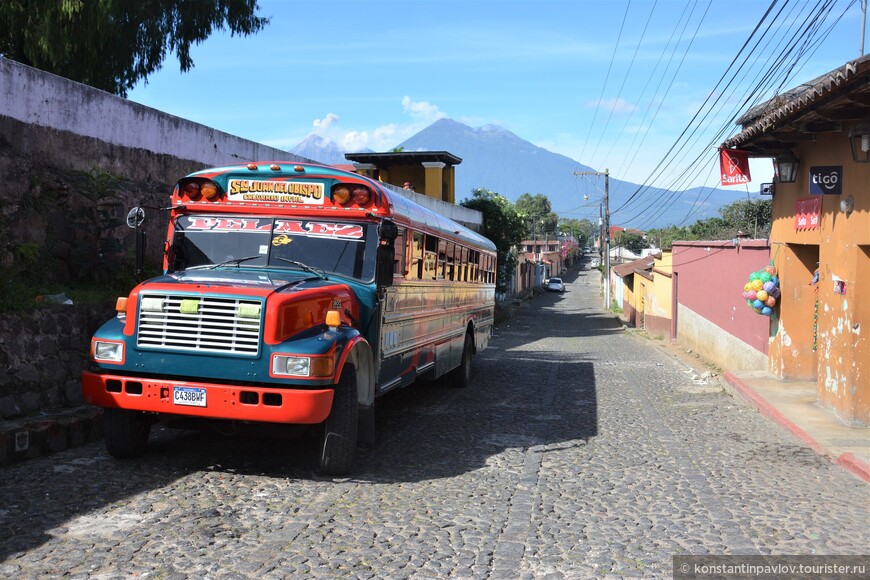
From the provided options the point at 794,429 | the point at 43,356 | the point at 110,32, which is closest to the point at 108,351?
the point at 43,356

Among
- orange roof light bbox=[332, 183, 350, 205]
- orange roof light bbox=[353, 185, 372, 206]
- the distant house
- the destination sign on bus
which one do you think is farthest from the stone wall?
the distant house

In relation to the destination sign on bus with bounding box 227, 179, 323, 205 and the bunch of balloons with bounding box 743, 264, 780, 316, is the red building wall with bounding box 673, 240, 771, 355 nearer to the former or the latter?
the bunch of balloons with bounding box 743, 264, 780, 316

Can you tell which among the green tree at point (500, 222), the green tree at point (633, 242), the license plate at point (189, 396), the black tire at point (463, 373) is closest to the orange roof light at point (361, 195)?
the license plate at point (189, 396)

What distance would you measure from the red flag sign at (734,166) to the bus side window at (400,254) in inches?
315

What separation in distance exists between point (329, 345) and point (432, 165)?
30428 millimetres

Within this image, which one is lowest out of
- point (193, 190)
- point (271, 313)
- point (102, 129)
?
point (271, 313)

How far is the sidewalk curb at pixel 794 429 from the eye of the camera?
7.58m

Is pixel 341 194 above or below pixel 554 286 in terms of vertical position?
above

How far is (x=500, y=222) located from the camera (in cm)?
3912

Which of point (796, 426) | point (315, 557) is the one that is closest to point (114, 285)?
point (315, 557)

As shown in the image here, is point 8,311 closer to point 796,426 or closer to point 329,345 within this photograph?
point 329,345

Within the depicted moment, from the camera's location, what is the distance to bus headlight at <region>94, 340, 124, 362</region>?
21.3 ft

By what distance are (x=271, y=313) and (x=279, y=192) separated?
1793 mm

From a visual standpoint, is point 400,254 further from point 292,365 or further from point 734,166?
point 734,166
